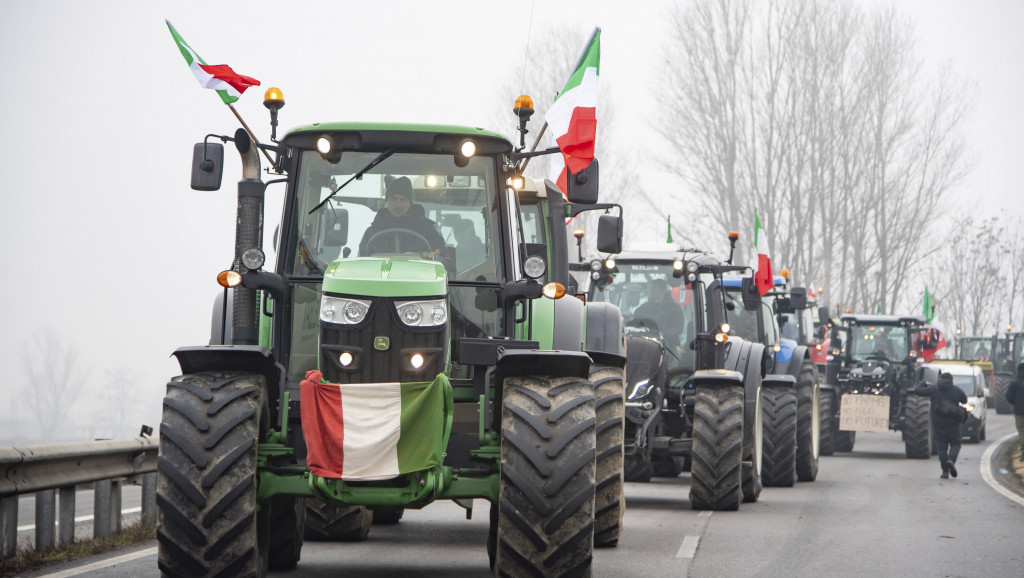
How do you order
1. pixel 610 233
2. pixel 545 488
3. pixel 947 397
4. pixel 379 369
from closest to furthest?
1. pixel 545 488
2. pixel 379 369
3. pixel 610 233
4. pixel 947 397

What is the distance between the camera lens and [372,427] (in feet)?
21.9

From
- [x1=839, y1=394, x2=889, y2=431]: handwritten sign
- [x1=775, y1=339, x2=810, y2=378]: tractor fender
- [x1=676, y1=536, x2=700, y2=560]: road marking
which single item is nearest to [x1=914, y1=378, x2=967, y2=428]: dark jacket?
[x1=775, y1=339, x2=810, y2=378]: tractor fender

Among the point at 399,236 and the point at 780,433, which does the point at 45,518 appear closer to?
the point at 399,236

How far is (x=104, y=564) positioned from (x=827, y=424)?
18329 millimetres

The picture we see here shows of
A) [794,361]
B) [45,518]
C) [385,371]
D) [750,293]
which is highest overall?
[750,293]

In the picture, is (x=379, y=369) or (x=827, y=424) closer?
(x=379, y=369)

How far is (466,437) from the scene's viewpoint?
719cm

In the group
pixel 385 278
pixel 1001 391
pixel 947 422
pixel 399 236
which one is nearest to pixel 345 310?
pixel 385 278

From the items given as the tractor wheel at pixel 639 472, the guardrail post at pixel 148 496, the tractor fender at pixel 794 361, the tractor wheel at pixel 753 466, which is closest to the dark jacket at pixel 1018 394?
the tractor fender at pixel 794 361

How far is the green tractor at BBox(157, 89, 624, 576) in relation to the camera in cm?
651

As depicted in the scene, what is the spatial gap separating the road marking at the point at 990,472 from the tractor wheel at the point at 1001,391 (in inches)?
508

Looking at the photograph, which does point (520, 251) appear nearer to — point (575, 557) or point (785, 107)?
point (575, 557)

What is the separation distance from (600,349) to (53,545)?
4.51 m

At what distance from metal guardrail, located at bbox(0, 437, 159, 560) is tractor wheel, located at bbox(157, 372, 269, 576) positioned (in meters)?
2.10
